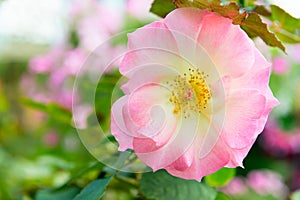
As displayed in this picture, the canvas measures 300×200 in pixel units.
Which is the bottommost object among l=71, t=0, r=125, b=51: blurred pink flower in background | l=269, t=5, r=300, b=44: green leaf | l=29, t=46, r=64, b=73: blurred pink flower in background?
l=29, t=46, r=64, b=73: blurred pink flower in background

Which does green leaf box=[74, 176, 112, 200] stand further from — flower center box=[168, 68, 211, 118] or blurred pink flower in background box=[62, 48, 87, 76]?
blurred pink flower in background box=[62, 48, 87, 76]

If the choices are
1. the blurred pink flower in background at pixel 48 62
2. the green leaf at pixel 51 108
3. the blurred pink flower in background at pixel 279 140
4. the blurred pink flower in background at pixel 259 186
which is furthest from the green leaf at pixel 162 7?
the blurred pink flower in background at pixel 279 140

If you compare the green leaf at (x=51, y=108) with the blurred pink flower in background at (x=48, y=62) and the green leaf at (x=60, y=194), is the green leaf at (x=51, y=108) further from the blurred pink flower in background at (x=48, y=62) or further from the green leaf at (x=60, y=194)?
the blurred pink flower in background at (x=48, y=62)

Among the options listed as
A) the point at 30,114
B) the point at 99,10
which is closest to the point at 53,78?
the point at 99,10

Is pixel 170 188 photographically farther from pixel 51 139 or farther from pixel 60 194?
pixel 51 139

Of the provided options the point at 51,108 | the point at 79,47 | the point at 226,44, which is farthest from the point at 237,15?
the point at 79,47

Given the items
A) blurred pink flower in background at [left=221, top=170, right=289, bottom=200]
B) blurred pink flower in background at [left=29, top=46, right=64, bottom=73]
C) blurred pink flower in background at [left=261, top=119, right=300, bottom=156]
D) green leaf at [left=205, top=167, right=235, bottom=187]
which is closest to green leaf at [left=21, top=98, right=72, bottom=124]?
green leaf at [left=205, top=167, right=235, bottom=187]
